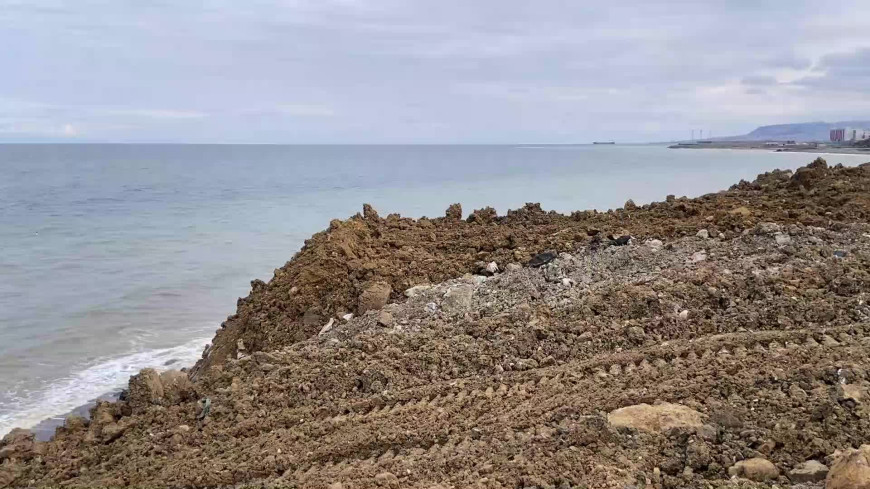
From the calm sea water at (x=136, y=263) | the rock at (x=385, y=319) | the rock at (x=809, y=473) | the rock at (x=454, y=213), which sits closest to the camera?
the rock at (x=809, y=473)

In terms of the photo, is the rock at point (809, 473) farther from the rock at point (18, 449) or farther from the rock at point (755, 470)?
the rock at point (18, 449)

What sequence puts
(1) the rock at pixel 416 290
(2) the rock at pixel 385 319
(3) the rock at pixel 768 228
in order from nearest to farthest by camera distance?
(2) the rock at pixel 385 319, (1) the rock at pixel 416 290, (3) the rock at pixel 768 228

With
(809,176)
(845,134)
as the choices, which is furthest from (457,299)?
(845,134)

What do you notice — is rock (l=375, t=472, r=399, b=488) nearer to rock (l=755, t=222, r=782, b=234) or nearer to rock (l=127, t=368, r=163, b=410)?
rock (l=127, t=368, r=163, b=410)

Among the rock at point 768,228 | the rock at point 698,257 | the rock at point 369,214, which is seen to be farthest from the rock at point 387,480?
the rock at point 369,214

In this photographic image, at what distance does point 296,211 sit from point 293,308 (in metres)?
23.8

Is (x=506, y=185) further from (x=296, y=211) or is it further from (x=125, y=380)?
(x=125, y=380)

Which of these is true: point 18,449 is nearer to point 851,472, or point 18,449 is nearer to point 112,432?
point 112,432

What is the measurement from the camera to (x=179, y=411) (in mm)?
5945

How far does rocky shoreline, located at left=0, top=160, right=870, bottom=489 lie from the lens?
13.6 feet

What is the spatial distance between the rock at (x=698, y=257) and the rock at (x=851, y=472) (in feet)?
14.6

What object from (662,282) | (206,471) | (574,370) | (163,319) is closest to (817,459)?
(574,370)

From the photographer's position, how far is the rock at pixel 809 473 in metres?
3.64

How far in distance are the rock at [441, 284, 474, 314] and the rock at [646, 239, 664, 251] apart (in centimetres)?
256
